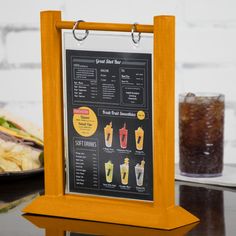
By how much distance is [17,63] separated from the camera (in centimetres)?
227

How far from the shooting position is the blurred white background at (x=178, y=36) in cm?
221

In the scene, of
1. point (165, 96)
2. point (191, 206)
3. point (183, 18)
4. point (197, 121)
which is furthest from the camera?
point (183, 18)

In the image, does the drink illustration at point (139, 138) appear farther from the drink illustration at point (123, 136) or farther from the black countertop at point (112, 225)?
the black countertop at point (112, 225)

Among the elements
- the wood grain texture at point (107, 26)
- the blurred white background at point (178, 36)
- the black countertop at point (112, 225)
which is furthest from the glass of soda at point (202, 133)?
the blurred white background at point (178, 36)

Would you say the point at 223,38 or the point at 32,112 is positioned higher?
the point at 223,38

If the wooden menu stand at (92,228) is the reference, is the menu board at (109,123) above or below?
above

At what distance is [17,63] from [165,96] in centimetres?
128

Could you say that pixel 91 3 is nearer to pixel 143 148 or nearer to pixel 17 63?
pixel 17 63

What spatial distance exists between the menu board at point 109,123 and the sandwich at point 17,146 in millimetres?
244

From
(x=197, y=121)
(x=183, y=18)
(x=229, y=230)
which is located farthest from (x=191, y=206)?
(x=183, y=18)

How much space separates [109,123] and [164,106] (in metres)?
0.10

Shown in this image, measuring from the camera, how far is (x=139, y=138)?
3.60 ft

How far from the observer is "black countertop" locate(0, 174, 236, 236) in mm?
1070

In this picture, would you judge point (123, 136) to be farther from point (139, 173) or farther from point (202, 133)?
point (202, 133)
